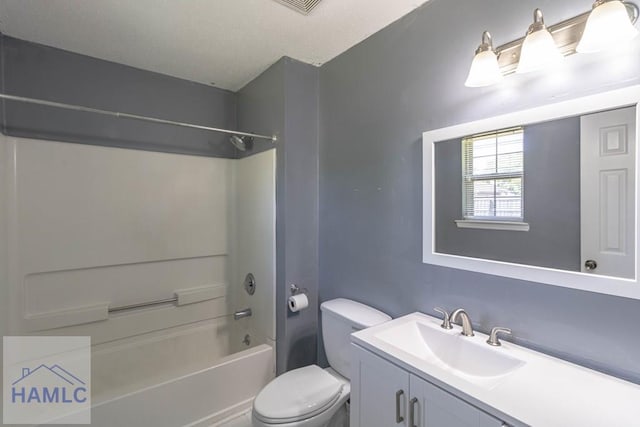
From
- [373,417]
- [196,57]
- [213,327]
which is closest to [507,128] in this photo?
[373,417]

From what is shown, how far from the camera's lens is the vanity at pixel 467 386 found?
735 mm

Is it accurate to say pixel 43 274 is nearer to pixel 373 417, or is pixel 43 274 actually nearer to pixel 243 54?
pixel 243 54

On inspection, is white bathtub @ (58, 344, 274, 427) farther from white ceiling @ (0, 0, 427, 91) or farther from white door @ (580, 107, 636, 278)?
white ceiling @ (0, 0, 427, 91)

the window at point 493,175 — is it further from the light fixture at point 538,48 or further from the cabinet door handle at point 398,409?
the cabinet door handle at point 398,409

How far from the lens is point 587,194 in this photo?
36.7 inches

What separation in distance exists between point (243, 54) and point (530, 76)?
162 cm

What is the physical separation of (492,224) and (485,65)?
2.02 feet

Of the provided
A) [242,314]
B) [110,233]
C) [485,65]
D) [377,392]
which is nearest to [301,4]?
[485,65]

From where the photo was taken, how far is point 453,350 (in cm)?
115

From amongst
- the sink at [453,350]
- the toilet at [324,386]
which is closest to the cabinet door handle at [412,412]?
the sink at [453,350]

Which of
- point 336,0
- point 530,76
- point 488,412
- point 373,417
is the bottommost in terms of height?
point 373,417

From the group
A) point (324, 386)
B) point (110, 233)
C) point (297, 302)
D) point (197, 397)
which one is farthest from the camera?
point (110, 233)

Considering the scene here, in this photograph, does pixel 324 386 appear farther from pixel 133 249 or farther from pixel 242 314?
pixel 133 249

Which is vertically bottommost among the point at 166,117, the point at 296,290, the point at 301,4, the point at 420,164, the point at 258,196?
the point at 296,290
